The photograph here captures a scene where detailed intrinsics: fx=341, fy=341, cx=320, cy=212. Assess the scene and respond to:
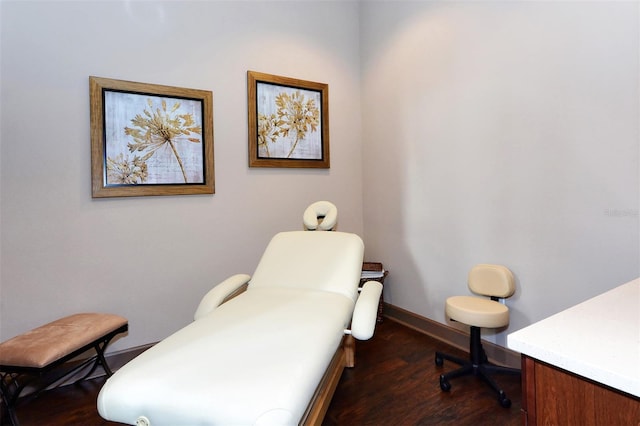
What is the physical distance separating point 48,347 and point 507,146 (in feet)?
8.61

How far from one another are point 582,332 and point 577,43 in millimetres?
1622

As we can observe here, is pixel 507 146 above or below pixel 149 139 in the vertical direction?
below

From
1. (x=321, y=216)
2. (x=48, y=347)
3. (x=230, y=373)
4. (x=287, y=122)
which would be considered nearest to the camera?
(x=230, y=373)

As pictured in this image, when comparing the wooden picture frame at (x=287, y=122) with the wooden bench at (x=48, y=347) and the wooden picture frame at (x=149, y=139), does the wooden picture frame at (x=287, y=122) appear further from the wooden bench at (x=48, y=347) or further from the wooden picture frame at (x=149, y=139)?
the wooden bench at (x=48, y=347)

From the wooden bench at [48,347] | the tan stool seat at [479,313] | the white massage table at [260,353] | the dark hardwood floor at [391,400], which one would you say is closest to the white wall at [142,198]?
the wooden bench at [48,347]

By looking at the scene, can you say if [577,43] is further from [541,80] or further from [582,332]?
[582,332]

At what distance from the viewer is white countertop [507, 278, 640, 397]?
637 millimetres

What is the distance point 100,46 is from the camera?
2.11 m

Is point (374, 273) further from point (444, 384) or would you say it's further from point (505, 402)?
point (505, 402)

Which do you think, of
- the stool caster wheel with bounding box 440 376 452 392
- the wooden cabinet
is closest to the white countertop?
the wooden cabinet

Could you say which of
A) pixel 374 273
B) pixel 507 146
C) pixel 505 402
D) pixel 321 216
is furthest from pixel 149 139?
pixel 505 402

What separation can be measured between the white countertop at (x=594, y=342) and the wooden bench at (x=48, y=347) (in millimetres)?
1840

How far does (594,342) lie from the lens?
0.74m

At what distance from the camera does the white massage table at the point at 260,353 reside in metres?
0.95
